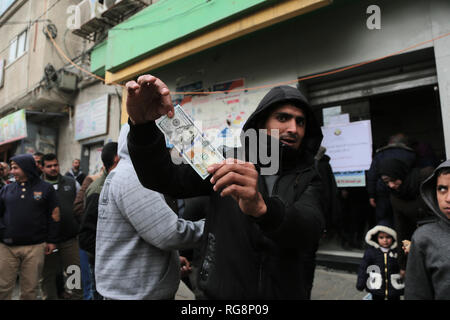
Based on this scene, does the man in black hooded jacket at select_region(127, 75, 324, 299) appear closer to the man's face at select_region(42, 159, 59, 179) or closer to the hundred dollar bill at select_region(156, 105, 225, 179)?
the hundred dollar bill at select_region(156, 105, 225, 179)

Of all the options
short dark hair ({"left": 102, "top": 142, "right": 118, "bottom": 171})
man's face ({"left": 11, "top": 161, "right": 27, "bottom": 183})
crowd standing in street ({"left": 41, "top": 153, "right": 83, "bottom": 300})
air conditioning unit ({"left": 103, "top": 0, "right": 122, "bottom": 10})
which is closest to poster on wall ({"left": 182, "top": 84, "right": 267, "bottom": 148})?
short dark hair ({"left": 102, "top": 142, "right": 118, "bottom": 171})

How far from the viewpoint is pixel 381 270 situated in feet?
9.93

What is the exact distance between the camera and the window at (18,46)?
11721 mm

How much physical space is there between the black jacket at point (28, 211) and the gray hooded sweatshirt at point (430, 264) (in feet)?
12.9

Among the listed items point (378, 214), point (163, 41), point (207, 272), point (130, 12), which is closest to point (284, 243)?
point (207, 272)

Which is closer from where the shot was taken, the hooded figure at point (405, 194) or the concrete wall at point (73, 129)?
the hooded figure at point (405, 194)

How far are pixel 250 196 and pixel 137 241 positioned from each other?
113 cm

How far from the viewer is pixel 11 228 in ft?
11.3

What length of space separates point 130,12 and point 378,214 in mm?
8166

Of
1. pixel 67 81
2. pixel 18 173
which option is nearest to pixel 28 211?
pixel 18 173

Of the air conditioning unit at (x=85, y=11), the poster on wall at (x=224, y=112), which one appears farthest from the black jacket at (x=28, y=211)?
the air conditioning unit at (x=85, y=11)

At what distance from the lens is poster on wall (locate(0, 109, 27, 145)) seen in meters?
10.3

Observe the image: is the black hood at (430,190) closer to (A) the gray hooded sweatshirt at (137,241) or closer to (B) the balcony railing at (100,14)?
(A) the gray hooded sweatshirt at (137,241)

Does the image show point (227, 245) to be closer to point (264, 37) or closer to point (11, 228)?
point (11, 228)
